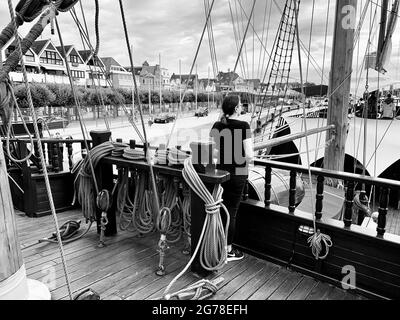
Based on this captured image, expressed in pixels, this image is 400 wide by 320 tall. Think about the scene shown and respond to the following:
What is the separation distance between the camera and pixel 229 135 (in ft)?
7.64

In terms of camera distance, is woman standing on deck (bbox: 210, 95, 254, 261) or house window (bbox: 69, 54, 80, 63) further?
house window (bbox: 69, 54, 80, 63)

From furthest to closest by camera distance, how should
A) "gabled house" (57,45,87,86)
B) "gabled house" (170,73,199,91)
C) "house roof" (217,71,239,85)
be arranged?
1. "gabled house" (57,45,87,86)
2. "house roof" (217,71,239,85)
3. "gabled house" (170,73,199,91)

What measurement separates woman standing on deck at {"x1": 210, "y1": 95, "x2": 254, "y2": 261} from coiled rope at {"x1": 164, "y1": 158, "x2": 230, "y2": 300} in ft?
0.63

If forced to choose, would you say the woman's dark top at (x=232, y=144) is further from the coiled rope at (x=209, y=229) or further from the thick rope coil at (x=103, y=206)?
the thick rope coil at (x=103, y=206)

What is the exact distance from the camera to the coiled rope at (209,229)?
2.17 metres

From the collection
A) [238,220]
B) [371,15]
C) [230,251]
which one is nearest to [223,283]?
[230,251]

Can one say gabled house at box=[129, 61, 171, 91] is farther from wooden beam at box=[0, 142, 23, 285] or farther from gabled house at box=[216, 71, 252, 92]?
wooden beam at box=[0, 142, 23, 285]

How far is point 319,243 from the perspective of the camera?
223 cm

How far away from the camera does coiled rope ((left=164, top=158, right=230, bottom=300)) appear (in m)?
2.17

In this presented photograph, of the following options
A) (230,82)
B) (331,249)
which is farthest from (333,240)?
(230,82)

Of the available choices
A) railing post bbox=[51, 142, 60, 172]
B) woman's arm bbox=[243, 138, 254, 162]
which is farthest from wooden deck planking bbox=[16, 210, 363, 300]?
railing post bbox=[51, 142, 60, 172]

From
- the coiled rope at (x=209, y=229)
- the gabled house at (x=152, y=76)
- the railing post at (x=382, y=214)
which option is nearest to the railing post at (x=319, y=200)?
the railing post at (x=382, y=214)
